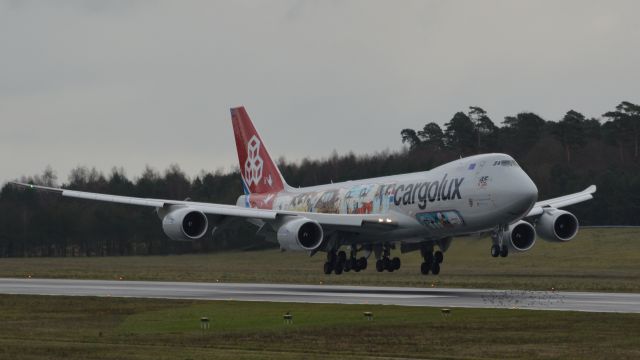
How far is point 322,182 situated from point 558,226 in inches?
1908

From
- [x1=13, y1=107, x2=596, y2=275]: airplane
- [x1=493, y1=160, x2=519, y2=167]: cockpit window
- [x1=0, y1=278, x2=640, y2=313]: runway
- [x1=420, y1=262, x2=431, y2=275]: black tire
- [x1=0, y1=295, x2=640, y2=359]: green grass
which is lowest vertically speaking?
[x1=0, y1=295, x2=640, y2=359]: green grass

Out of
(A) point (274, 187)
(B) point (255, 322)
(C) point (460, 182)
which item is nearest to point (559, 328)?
(B) point (255, 322)

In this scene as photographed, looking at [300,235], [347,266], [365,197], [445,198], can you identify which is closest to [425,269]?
[347,266]

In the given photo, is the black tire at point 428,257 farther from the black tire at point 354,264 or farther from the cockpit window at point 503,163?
the cockpit window at point 503,163

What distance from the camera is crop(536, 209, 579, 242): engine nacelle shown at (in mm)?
56406

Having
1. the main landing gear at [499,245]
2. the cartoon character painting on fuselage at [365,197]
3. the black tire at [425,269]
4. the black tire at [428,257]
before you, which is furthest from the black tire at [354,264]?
the main landing gear at [499,245]

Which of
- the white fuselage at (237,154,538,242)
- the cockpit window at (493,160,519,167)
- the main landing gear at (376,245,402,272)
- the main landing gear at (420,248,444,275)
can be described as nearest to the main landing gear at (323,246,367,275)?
the main landing gear at (376,245,402,272)

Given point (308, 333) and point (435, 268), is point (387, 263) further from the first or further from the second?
point (308, 333)

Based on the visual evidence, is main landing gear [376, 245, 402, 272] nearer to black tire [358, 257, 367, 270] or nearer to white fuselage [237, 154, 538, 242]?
black tire [358, 257, 367, 270]

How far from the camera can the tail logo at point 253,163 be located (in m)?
70.7

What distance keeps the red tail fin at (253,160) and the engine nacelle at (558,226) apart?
17.6 metres

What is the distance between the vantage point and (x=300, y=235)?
5412 centimetres

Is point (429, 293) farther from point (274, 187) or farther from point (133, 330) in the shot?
point (274, 187)

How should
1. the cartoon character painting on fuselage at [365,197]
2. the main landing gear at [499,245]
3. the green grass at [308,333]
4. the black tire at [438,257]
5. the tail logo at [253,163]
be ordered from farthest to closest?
the tail logo at [253,163] < the black tire at [438,257] < the cartoon character painting on fuselage at [365,197] < the main landing gear at [499,245] < the green grass at [308,333]
